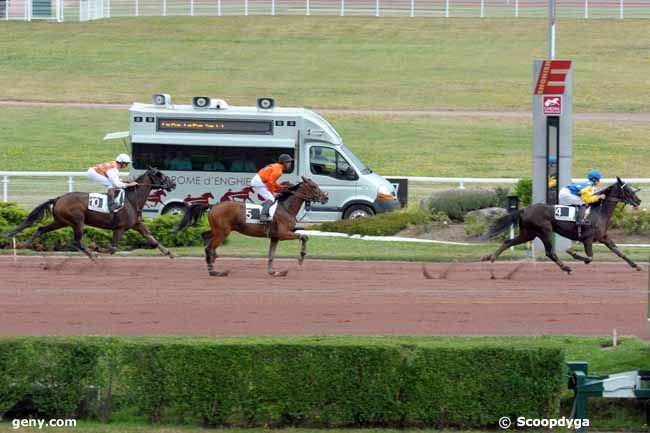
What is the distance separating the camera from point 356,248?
65.1 ft

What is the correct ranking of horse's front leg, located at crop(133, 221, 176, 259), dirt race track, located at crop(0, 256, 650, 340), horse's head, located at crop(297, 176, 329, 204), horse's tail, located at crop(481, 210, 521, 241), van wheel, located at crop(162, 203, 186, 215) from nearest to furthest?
dirt race track, located at crop(0, 256, 650, 340) → horse's head, located at crop(297, 176, 329, 204) → horse's tail, located at crop(481, 210, 521, 241) → horse's front leg, located at crop(133, 221, 176, 259) → van wheel, located at crop(162, 203, 186, 215)

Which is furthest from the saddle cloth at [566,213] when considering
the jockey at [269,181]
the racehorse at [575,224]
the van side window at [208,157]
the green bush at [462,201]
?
the van side window at [208,157]

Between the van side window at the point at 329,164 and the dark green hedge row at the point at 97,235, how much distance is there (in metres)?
4.27

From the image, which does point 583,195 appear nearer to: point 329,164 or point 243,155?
point 329,164

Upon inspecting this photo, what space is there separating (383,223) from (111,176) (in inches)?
209

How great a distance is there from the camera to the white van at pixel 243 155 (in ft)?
77.9

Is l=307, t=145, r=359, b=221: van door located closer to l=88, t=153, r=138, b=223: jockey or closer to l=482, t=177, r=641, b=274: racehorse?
l=88, t=153, r=138, b=223: jockey

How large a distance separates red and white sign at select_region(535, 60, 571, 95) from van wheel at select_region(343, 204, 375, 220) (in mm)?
5988

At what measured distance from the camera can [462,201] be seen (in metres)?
21.5

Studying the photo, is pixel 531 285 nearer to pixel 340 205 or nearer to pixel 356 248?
pixel 356 248

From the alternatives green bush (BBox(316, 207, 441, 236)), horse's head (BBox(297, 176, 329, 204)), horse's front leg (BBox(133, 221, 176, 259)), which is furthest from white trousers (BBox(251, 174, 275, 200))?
green bush (BBox(316, 207, 441, 236))

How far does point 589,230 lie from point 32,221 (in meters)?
8.13

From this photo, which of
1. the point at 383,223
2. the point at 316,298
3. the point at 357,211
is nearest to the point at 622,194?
the point at 316,298

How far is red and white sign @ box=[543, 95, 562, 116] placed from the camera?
1862cm
